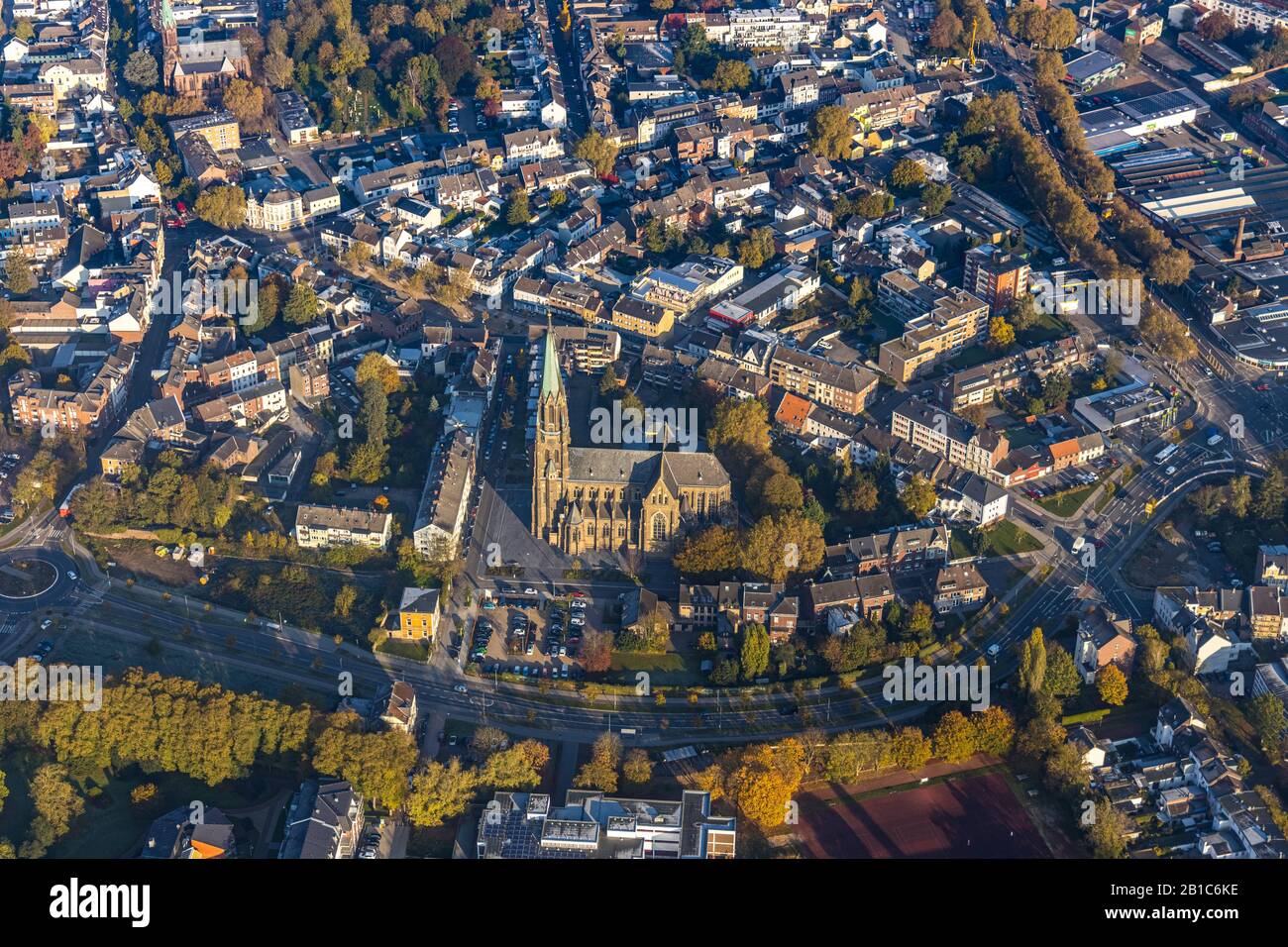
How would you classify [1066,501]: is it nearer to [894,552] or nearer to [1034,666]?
[894,552]

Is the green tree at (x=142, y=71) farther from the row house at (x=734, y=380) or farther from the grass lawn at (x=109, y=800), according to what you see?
the grass lawn at (x=109, y=800)

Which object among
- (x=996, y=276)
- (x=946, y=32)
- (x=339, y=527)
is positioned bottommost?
(x=339, y=527)

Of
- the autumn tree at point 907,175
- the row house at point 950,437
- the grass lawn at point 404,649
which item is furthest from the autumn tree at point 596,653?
the autumn tree at point 907,175

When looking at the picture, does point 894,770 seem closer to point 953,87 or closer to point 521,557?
point 521,557

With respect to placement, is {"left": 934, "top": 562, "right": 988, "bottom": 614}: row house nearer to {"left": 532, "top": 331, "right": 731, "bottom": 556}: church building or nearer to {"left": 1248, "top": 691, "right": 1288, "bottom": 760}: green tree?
{"left": 532, "top": 331, "right": 731, "bottom": 556}: church building

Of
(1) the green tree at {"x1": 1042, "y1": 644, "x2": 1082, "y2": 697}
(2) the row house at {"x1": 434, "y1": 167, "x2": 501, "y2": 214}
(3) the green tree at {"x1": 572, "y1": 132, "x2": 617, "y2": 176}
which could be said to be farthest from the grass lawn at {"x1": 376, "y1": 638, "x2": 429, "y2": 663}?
(3) the green tree at {"x1": 572, "y1": 132, "x2": 617, "y2": 176}

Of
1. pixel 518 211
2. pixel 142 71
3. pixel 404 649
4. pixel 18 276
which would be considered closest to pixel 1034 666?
pixel 404 649
